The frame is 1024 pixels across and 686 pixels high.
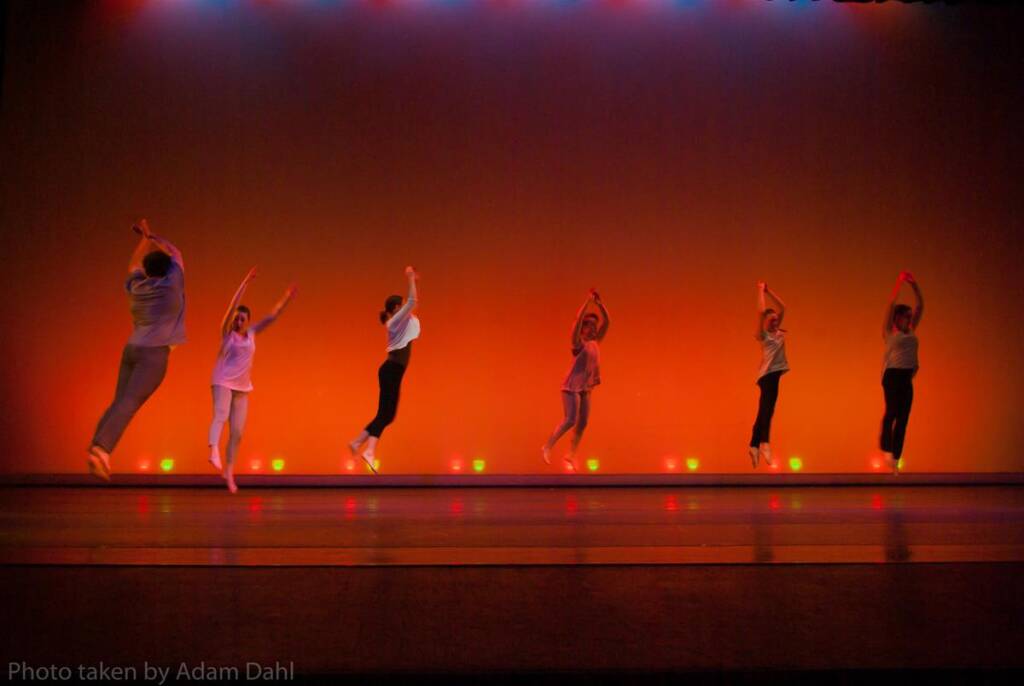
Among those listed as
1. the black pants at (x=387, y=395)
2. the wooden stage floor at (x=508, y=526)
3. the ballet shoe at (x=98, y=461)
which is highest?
the black pants at (x=387, y=395)

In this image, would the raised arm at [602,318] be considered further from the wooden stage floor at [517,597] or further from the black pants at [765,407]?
the wooden stage floor at [517,597]

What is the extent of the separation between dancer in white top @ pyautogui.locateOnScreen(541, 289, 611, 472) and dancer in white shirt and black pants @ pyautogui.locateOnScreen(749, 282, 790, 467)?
131 centimetres

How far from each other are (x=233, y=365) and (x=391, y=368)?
1209 millimetres

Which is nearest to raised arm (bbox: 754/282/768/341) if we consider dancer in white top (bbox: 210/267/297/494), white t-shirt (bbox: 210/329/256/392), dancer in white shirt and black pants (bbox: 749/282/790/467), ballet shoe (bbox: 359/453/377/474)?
dancer in white shirt and black pants (bbox: 749/282/790/467)

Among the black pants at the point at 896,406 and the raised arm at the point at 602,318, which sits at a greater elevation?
the raised arm at the point at 602,318

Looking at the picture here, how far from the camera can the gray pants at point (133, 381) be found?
485 centimetres

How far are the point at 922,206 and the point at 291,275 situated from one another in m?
5.40

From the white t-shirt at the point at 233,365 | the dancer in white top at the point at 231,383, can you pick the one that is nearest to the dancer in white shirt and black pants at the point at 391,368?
the dancer in white top at the point at 231,383

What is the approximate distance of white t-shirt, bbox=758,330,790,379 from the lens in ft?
→ 23.6

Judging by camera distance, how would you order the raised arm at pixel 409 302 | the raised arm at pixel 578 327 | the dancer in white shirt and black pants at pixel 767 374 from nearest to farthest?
the raised arm at pixel 409 302, the raised arm at pixel 578 327, the dancer in white shirt and black pants at pixel 767 374

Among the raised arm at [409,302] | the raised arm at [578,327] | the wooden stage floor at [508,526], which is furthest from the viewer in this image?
the raised arm at [578,327]

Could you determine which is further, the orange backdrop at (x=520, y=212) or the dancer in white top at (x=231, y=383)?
the orange backdrop at (x=520, y=212)

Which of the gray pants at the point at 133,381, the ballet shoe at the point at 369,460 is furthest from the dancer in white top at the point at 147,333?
the ballet shoe at the point at 369,460

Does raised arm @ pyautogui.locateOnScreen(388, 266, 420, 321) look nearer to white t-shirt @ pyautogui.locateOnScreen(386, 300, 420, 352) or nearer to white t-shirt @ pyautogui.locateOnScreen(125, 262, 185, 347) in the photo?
white t-shirt @ pyautogui.locateOnScreen(386, 300, 420, 352)
